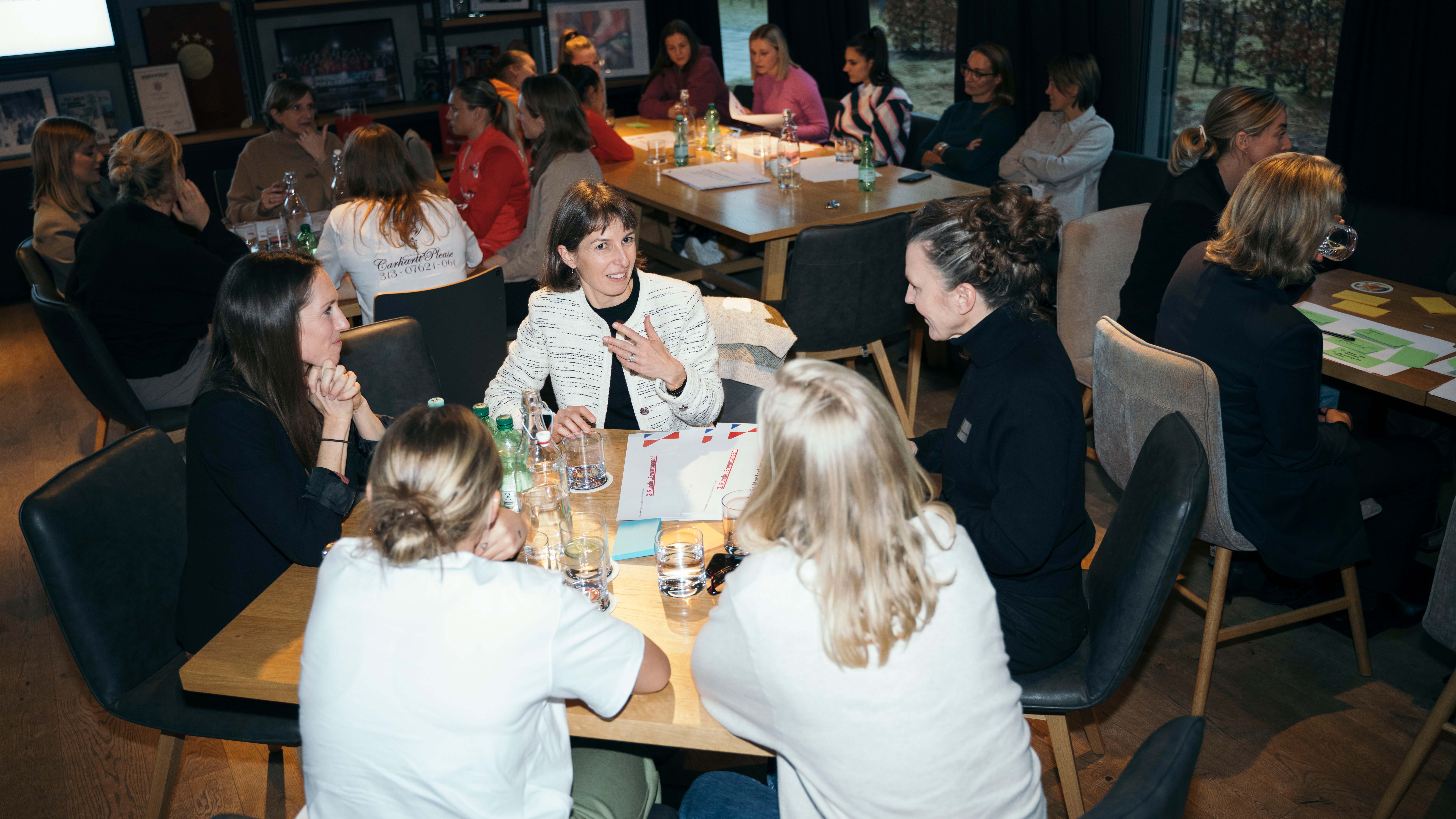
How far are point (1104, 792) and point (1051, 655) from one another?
66cm

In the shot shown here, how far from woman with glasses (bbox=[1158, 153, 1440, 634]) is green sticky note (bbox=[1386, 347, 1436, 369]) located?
0.86 ft

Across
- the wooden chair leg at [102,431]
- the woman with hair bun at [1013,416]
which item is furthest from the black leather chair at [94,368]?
the woman with hair bun at [1013,416]

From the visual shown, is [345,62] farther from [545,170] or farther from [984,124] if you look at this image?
[984,124]

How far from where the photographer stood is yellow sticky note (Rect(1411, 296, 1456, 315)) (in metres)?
2.88

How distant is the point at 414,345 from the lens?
2.58 m

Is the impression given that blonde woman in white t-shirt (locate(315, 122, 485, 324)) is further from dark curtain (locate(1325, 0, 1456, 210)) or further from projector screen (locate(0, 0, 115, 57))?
projector screen (locate(0, 0, 115, 57))

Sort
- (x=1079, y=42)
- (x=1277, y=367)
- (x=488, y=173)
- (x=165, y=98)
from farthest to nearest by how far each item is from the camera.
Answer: (x=165, y=98) → (x=1079, y=42) → (x=488, y=173) → (x=1277, y=367)

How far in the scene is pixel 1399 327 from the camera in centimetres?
280

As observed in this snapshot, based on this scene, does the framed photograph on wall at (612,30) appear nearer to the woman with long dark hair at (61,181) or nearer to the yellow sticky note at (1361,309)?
the woman with long dark hair at (61,181)

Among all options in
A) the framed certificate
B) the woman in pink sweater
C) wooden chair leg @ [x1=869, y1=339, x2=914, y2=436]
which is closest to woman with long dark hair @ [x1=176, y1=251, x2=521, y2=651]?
wooden chair leg @ [x1=869, y1=339, x2=914, y2=436]

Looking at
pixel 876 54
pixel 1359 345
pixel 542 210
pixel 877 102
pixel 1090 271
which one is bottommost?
pixel 1359 345

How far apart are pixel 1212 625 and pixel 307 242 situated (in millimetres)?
3293

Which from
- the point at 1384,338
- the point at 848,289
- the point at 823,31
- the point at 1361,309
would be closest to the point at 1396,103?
the point at 1361,309

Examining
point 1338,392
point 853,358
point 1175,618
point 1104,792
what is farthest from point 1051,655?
point 853,358
